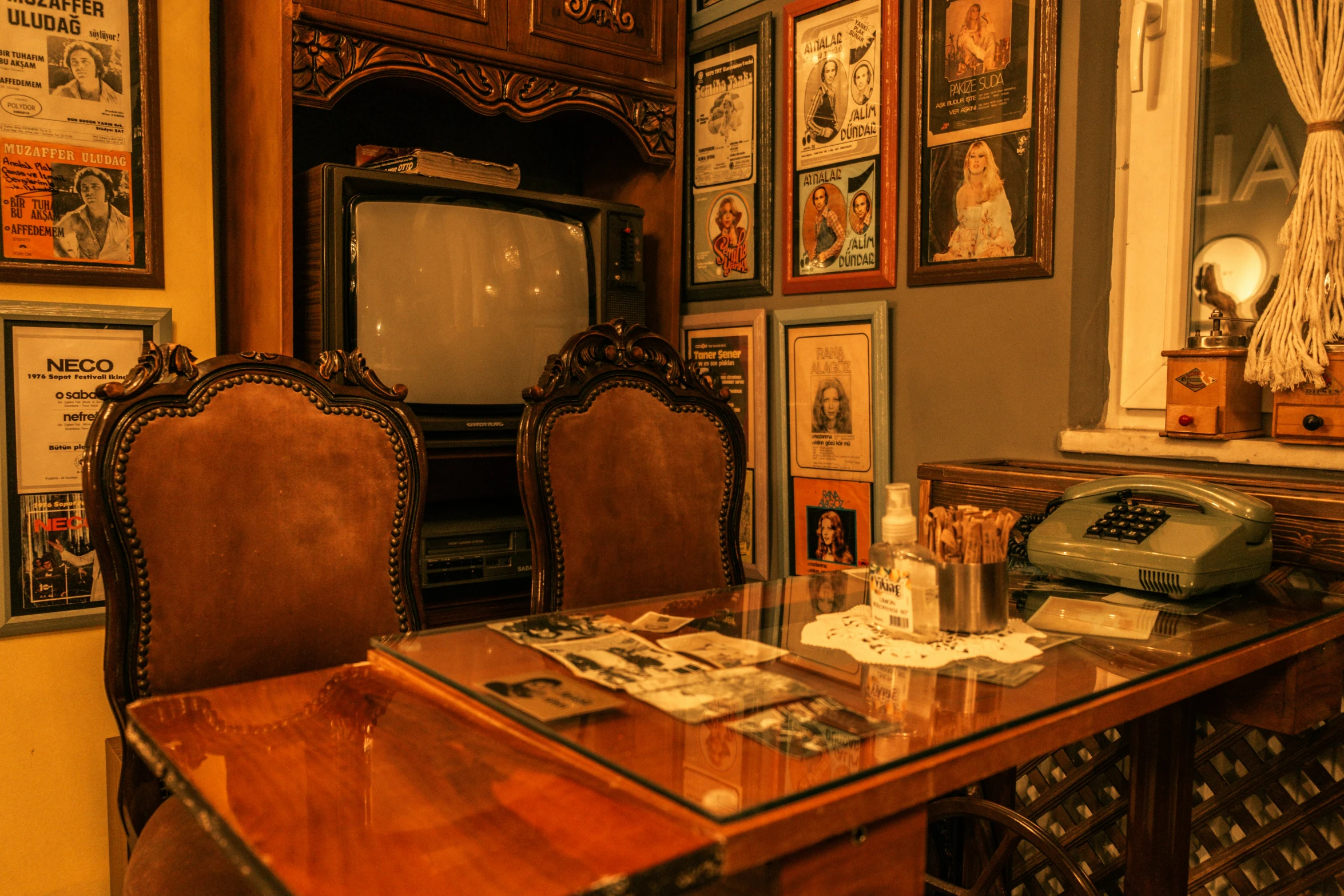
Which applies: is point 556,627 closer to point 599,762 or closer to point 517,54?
point 599,762

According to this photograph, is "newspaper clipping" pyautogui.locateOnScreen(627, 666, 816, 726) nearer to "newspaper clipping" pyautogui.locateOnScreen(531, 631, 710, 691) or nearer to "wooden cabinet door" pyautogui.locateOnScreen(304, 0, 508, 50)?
"newspaper clipping" pyautogui.locateOnScreen(531, 631, 710, 691)

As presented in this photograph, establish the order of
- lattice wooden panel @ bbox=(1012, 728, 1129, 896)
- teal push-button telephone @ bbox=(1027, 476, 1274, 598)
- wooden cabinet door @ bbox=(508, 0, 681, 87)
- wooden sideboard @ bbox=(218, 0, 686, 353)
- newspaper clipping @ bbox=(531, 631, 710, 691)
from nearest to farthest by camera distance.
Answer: newspaper clipping @ bbox=(531, 631, 710, 691)
teal push-button telephone @ bbox=(1027, 476, 1274, 598)
lattice wooden panel @ bbox=(1012, 728, 1129, 896)
wooden sideboard @ bbox=(218, 0, 686, 353)
wooden cabinet door @ bbox=(508, 0, 681, 87)

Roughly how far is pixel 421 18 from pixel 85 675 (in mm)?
1486

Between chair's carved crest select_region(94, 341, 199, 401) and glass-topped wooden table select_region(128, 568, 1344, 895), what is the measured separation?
46 centimetres

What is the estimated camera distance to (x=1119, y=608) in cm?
113

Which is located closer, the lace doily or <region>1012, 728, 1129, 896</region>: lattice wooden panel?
the lace doily

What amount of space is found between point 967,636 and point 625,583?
73 centimetres

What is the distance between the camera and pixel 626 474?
5.40ft

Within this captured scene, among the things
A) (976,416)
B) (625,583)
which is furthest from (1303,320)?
(625,583)

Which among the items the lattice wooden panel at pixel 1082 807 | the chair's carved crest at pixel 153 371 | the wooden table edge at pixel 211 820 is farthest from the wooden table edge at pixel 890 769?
the lattice wooden panel at pixel 1082 807

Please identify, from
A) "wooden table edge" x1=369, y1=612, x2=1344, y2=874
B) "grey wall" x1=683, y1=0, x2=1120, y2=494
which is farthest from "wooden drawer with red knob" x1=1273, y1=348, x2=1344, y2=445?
"wooden table edge" x1=369, y1=612, x2=1344, y2=874

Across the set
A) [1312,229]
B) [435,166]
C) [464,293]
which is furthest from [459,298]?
[1312,229]

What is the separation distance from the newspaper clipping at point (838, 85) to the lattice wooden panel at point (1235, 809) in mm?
1268

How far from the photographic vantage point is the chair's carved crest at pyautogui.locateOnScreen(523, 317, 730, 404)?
1579mm
